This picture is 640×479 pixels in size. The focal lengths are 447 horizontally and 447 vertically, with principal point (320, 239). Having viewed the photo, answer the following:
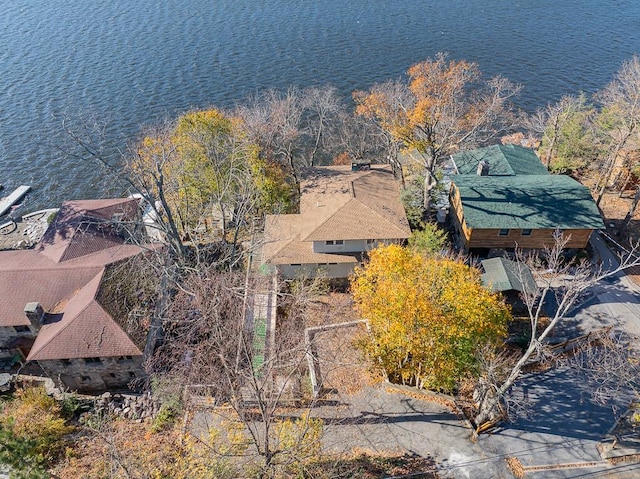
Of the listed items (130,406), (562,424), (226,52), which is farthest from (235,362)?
(226,52)

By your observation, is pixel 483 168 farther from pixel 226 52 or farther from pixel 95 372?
pixel 226 52

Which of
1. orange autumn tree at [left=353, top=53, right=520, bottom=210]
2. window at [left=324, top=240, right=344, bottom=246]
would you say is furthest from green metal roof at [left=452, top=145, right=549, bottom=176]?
window at [left=324, top=240, right=344, bottom=246]

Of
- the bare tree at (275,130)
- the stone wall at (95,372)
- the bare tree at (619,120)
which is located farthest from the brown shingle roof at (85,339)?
the bare tree at (619,120)

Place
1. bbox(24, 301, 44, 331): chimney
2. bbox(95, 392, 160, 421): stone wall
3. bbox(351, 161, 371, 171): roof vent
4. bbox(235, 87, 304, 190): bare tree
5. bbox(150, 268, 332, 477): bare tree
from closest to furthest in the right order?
bbox(150, 268, 332, 477): bare tree < bbox(95, 392, 160, 421): stone wall < bbox(24, 301, 44, 331): chimney < bbox(351, 161, 371, 171): roof vent < bbox(235, 87, 304, 190): bare tree

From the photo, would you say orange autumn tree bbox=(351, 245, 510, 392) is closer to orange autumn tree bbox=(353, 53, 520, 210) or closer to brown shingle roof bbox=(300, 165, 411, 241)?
brown shingle roof bbox=(300, 165, 411, 241)

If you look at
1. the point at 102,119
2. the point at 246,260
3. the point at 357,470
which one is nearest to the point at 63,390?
the point at 246,260

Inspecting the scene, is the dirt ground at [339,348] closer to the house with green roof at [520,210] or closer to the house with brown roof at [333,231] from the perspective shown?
the house with brown roof at [333,231]
